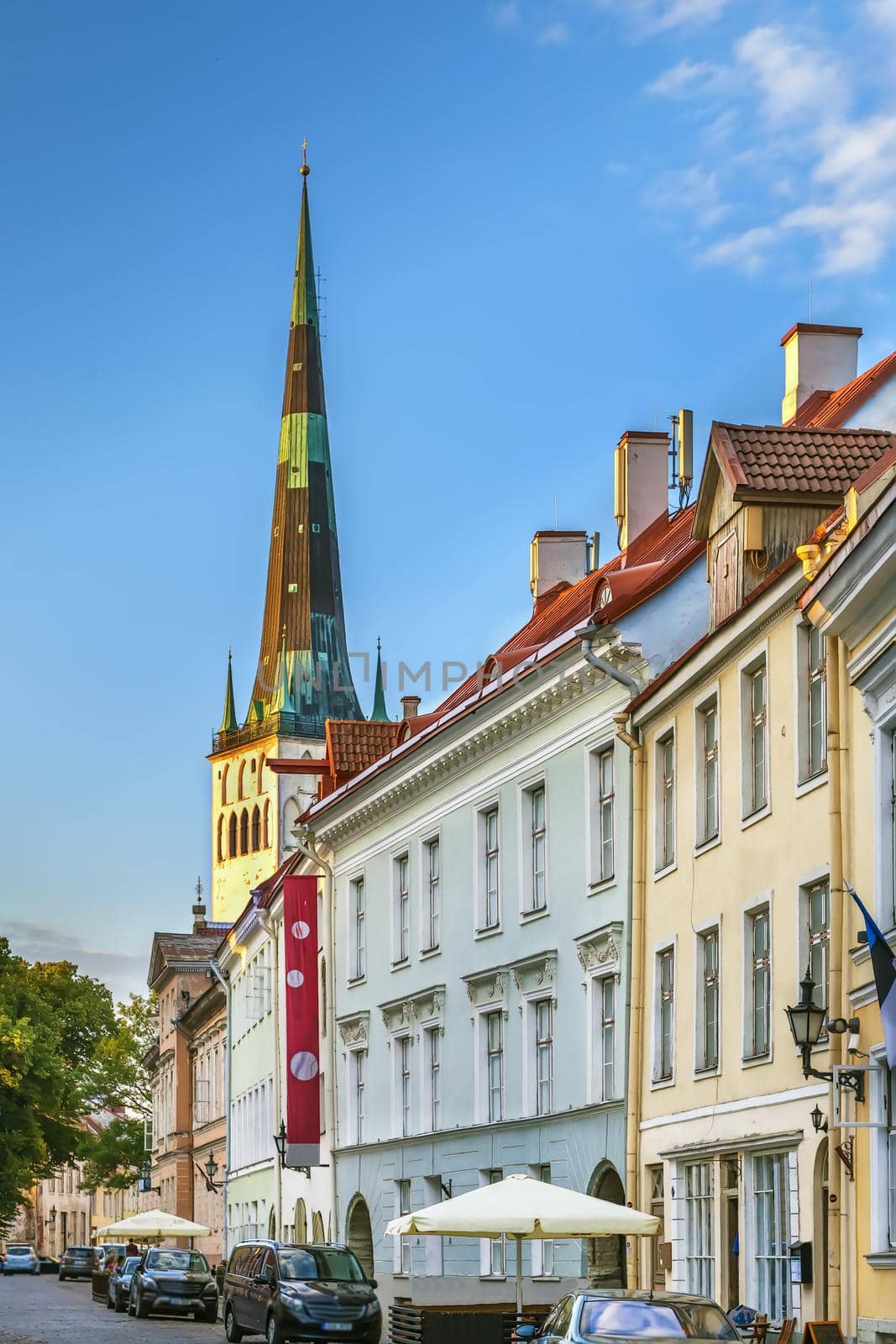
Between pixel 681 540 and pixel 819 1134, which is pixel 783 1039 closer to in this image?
pixel 819 1134

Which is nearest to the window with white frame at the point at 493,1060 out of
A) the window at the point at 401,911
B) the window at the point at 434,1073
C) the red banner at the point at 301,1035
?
the window at the point at 434,1073

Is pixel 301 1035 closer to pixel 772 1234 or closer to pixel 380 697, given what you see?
pixel 772 1234

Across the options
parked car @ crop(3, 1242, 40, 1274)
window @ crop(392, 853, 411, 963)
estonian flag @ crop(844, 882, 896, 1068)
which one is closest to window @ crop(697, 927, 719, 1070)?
estonian flag @ crop(844, 882, 896, 1068)

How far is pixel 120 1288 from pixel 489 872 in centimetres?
2260

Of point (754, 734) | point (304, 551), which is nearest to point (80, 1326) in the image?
point (754, 734)

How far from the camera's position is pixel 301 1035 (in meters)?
46.8

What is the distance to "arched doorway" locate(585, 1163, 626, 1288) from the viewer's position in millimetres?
31406

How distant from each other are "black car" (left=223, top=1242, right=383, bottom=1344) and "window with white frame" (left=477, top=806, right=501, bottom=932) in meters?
6.00

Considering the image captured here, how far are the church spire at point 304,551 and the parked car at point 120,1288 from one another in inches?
3196

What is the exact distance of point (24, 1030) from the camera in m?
72.8

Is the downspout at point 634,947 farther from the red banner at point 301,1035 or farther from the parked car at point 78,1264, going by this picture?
the parked car at point 78,1264

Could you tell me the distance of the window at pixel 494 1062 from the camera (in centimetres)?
3638

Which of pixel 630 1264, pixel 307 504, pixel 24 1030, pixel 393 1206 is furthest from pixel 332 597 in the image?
pixel 630 1264

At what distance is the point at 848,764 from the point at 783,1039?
356cm
